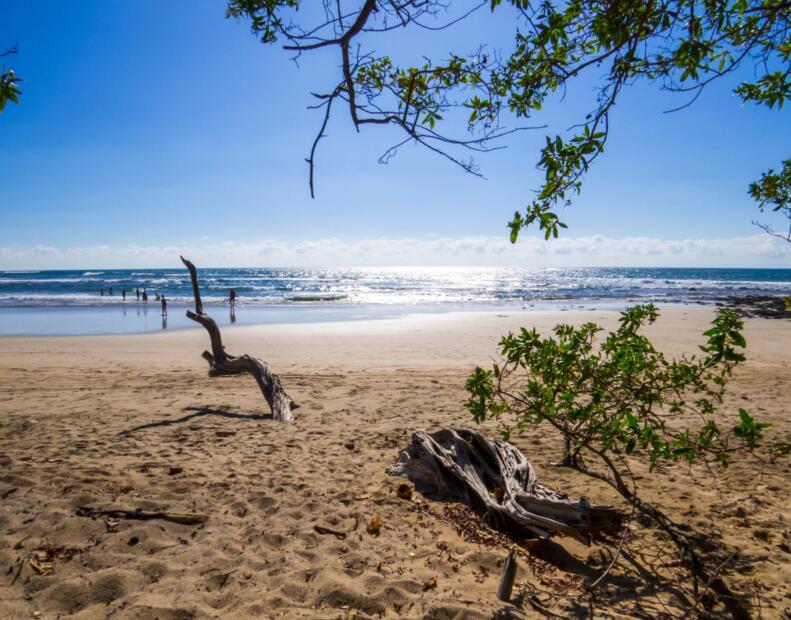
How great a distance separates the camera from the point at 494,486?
4.86m

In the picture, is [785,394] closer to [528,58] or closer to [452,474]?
[452,474]

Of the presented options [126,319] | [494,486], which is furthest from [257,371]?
[126,319]

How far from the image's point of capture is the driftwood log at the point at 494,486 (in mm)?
3994

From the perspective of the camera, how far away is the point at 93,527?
382 centimetres

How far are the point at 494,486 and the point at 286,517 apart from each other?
2.20 metres

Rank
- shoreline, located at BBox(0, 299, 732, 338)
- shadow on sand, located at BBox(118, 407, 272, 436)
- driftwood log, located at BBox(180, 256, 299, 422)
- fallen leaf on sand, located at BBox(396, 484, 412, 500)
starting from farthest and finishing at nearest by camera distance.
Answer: shoreline, located at BBox(0, 299, 732, 338) → driftwood log, located at BBox(180, 256, 299, 422) → shadow on sand, located at BBox(118, 407, 272, 436) → fallen leaf on sand, located at BBox(396, 484, 412, 500)

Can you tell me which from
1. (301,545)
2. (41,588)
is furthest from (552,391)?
(41,588)

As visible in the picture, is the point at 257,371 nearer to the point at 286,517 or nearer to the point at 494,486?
the point at 286,517

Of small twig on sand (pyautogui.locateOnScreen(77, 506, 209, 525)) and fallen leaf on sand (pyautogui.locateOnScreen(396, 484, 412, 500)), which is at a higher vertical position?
small twig on sand (pyautogui.locateOnScreen(77, 506, 209, 525))

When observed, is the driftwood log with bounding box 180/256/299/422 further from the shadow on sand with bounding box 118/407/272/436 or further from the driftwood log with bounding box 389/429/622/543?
the driftwood log with bounding box 389/429/622/543

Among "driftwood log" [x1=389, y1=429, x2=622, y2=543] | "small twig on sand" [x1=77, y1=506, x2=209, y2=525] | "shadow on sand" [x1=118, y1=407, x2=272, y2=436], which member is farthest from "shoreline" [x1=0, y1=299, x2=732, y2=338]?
"driftwood log" [x1=389, y1=429, x2=622, y2=543]

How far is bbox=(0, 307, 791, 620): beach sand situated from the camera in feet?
10.3

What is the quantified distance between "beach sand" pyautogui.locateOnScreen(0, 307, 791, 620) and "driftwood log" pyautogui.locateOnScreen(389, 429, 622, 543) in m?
0.20

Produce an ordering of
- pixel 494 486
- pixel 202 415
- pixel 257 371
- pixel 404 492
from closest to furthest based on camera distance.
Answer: pixel 404 492 < pixel 494 486 < pixel 202 415 < pixel 257 371
